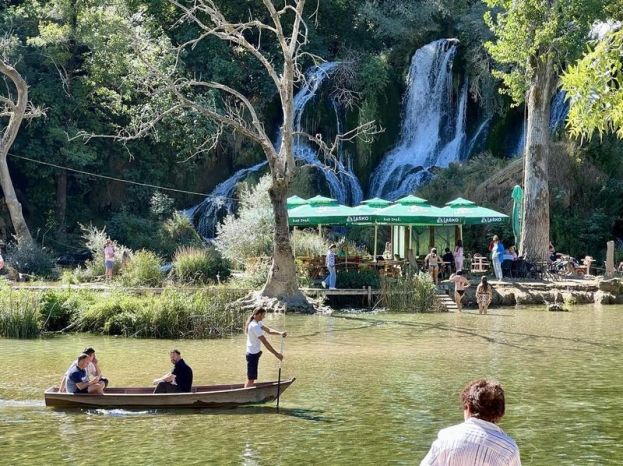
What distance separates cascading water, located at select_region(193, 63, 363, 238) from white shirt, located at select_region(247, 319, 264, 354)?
2854cm

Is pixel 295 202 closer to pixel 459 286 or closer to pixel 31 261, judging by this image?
pixel 459 286

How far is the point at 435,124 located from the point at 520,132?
3746 millimetres

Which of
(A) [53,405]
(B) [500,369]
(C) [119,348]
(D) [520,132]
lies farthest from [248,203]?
(A) [53,405]

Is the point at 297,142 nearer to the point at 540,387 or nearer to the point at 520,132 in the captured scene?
the point at 520,132

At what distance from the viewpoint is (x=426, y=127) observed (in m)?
46.2

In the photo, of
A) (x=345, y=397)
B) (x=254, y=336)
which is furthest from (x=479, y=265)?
(x=254, y=336)

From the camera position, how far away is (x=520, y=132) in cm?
4512

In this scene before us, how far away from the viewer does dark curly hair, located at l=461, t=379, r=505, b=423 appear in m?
6.04

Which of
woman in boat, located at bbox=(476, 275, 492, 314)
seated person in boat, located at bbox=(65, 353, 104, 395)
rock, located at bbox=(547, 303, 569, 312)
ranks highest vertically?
woman in boat, located at bbox=(476, 275, 492, 314)

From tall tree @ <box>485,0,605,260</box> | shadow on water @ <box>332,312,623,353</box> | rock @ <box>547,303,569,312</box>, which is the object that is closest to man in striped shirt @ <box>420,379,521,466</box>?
shadow on water @ <box>332,312,623,353</box>

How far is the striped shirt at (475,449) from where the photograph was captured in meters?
6.04

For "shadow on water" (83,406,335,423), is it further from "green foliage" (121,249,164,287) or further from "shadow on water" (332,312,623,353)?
"green foliage" (121,249,164,287)

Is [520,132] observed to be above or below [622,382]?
above

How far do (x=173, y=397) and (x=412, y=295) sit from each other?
15837 millimetres
